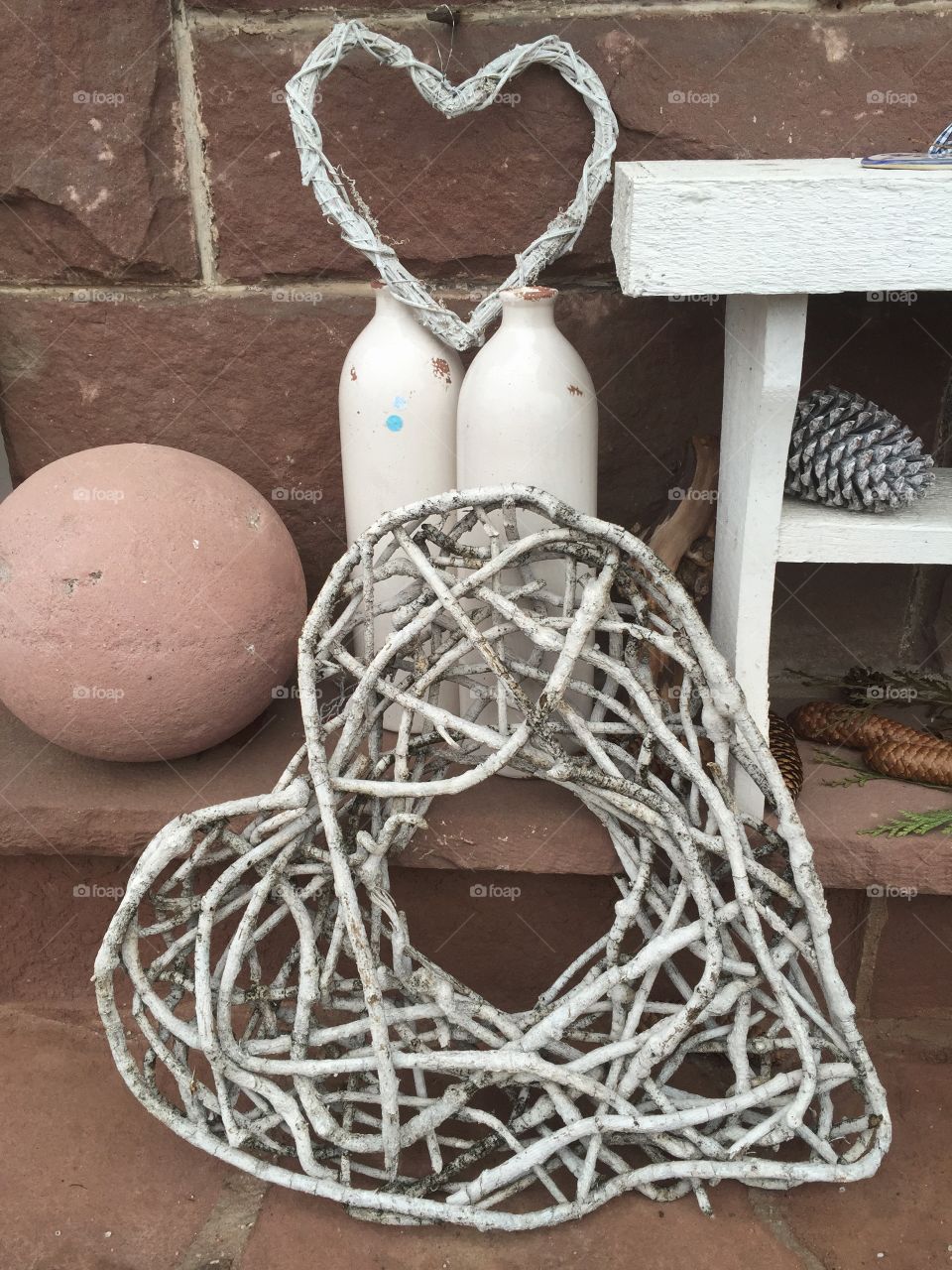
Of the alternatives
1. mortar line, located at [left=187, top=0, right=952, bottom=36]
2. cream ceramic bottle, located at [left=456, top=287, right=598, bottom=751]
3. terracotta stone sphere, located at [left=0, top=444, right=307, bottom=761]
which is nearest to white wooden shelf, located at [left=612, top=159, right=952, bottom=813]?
cream ceramic bottle, located at [left=456, top=287, right=598, bottom=751]

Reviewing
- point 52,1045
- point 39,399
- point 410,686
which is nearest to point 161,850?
point 410,686

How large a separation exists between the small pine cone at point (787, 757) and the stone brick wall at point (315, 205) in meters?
0.28

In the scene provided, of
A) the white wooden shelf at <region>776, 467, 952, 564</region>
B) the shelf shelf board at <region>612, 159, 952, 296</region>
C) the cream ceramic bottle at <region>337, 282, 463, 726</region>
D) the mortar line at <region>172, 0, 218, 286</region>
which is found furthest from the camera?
the mortar line at <region>172, 0, 218, 286</region>

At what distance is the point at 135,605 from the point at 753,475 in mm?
627

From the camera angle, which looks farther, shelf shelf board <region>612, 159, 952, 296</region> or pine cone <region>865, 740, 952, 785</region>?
pine cone <region>865, 740, 952, 785</region>

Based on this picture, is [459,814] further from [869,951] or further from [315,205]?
[315,205]

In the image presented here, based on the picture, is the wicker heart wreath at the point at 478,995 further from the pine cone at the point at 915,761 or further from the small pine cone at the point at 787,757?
the pine cone at the point at 915,761

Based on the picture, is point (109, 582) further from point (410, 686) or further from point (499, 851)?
point (499, 851)

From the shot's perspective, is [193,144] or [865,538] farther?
[193,144]

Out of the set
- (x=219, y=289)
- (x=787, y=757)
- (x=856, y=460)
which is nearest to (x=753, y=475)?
(x=856, y=460)

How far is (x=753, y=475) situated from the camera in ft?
3.51

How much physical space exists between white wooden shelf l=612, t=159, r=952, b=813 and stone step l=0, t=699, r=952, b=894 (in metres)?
0.13

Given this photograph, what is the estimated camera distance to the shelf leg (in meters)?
1.02

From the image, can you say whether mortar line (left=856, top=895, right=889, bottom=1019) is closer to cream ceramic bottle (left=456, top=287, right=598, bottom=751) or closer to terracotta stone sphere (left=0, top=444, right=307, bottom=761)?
cream ceramic bottle (left=456, top=287, right=598, bottom=751)
